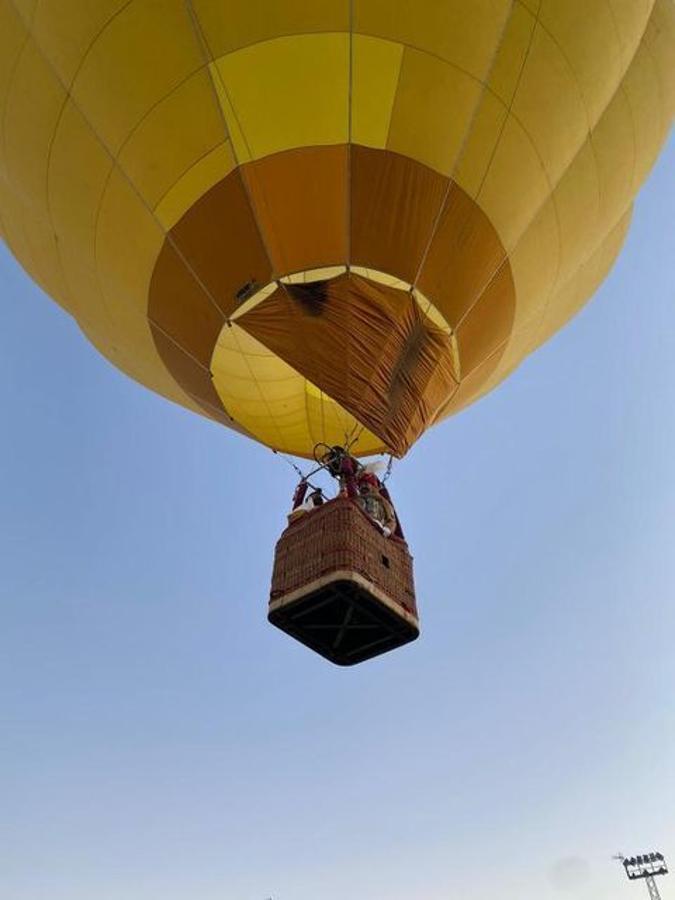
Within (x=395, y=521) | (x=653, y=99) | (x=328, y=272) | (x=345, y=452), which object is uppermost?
(x=653, y=99)

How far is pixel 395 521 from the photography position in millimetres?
5496

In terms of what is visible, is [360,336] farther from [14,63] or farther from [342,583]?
[14,63]

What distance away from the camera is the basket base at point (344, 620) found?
188 inches

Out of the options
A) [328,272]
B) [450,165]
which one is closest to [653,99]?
[450,165]

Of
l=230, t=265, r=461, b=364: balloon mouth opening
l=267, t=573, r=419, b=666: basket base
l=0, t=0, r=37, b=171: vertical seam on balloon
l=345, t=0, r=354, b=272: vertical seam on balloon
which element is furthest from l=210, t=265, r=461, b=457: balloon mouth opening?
l=0, t=0, r=37, b=171: vertical seam on balloon

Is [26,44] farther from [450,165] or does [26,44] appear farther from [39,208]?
[450,165]

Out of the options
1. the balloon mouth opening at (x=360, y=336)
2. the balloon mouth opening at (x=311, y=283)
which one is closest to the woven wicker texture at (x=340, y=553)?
the balloon mouth opening at (x=360, y=336)

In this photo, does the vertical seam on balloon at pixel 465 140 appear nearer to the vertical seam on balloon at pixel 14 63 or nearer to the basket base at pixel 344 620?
the basket base at pixel 344 620

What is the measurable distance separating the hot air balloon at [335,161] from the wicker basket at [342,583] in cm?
79

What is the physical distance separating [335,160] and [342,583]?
2678 millimetres

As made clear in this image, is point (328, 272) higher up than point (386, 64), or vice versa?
point (386, 64)

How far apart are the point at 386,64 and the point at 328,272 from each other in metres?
1.31

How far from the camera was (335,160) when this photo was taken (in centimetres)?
509

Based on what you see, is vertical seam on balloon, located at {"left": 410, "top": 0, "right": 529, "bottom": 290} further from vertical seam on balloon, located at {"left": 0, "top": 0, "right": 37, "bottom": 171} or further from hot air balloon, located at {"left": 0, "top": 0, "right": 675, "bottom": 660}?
vertical seam on balloon, located at {"left": 0, "top": 0, "right": 37, "bottom": 171}
